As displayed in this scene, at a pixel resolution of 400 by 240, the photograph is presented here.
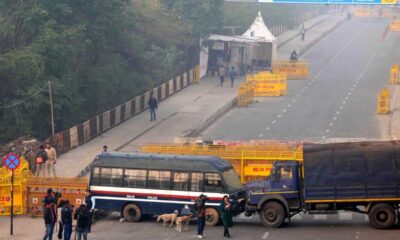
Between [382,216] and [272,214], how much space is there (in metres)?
3.48

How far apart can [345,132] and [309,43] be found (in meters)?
46.6

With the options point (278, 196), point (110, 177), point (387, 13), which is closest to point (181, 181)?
point (110, 177)

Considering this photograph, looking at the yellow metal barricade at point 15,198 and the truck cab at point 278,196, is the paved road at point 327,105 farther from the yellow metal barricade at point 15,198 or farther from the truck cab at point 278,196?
the truck cab at point 278,196

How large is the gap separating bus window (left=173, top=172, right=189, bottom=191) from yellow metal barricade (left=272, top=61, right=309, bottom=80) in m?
43.1

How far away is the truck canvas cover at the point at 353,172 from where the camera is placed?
30047 mm

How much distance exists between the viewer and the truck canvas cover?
30.0 metres

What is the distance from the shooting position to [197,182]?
32.1 metres

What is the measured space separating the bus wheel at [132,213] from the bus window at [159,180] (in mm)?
863

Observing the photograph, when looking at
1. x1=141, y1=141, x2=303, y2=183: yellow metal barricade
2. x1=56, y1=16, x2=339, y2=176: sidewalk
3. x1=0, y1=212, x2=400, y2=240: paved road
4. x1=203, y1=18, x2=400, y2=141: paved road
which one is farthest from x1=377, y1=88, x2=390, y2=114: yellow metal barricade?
x1=0, y1=212, x2=400, y2=240: paved road

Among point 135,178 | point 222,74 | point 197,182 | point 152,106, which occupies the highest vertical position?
point 222,74

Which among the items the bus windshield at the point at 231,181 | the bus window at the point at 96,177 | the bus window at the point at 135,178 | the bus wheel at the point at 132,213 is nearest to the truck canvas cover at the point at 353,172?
the bus windshield at the point at 231,181

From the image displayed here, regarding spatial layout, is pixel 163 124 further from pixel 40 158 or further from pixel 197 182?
pixel 197 182

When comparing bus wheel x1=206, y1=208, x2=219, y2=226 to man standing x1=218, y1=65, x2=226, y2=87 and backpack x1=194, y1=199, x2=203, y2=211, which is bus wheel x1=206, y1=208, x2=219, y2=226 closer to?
backpack x1=194, y1=199, x2=203, y2=211

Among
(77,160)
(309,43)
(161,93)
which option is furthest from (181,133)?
(309,43)
